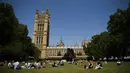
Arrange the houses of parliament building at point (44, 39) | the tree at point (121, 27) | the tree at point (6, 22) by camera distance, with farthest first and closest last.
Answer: the houses of parliament building at point (44, 39) < the tree at point (121, 27) < the tree at point (6, 22)

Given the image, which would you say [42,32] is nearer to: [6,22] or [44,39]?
[44,39]

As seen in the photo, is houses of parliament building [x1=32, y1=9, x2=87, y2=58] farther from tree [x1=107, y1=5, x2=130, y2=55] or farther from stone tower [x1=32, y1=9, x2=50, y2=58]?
tree [x1=107, y1=5, x2=130, y2=55]

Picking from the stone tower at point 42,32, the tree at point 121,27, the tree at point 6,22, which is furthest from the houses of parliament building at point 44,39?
the tree at point 6,22

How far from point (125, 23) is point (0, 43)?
21005 millimetres

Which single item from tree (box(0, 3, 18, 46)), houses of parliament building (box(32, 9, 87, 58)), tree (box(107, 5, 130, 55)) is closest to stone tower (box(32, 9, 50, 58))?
houses of parliament building (box(32, 9, 87, 58))

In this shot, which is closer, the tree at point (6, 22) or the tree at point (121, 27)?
the tree at point (6, 22)

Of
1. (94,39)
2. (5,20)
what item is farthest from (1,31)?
(94,39)

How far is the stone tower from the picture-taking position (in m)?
146

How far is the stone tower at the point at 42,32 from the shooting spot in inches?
5733

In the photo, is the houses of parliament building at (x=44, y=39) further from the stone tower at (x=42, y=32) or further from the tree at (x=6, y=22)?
the tree at (x=6, y=22)

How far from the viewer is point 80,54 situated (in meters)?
141

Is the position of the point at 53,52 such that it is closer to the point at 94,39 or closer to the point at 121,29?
the point at 94,39

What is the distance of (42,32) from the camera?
146 meters

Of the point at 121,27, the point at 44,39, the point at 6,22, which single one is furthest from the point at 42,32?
the point at 6,22
